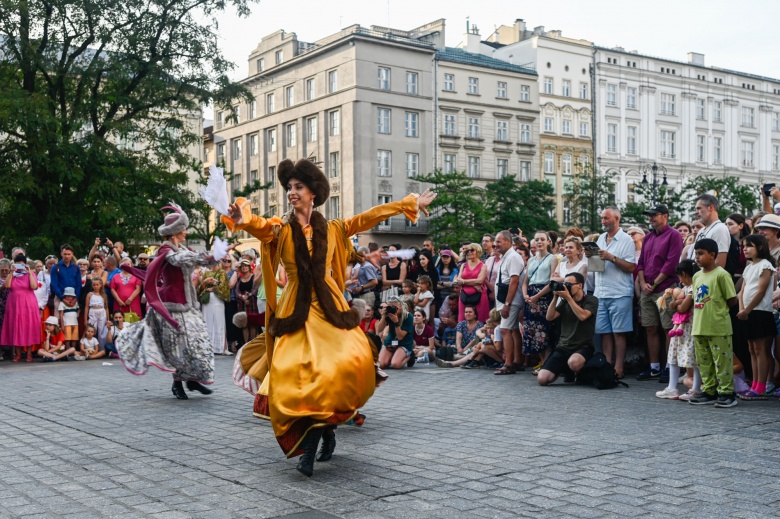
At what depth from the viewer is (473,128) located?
6900 centimetres

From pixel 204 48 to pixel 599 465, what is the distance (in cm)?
2421

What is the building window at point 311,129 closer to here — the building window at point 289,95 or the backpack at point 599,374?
the building window at point 289,95

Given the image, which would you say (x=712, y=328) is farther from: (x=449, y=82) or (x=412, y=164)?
(x=449, y=82)

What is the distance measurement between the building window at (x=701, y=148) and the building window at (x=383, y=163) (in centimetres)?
3217

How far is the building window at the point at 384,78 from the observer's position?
64.0 metres

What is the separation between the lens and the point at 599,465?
6250 millimetres

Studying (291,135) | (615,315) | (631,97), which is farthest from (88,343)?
(631,97)

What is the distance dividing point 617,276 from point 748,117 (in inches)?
3197

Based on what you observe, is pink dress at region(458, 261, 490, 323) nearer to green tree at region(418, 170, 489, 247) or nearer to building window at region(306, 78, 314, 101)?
green tree at region(418, 170, 489, 247)

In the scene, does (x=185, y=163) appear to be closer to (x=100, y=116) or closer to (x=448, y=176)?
(x=100, y=116)

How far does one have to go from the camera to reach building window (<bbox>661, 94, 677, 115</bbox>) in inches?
3078

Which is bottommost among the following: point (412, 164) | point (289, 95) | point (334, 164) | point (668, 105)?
point (334, 164)

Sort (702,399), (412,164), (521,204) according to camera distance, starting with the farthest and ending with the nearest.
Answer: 1. (412,164)
2. (521,204)
3. (702,399)

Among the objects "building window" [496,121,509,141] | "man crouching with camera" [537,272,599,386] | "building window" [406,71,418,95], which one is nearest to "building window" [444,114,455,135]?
"building window" [406,71,418,95]
